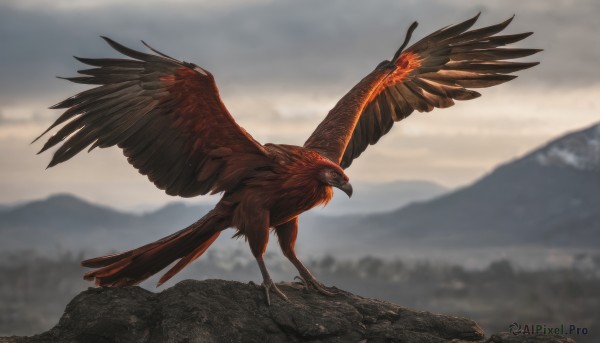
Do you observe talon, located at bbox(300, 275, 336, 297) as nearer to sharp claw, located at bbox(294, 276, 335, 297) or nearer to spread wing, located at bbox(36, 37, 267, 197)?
sharp claw, located at bbox(294, 276, 335, 297)

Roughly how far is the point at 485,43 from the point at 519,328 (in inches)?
204

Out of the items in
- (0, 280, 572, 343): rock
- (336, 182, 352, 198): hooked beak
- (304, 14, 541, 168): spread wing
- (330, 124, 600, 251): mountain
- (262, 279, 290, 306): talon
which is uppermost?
(330, 124, 600, 251): mountain

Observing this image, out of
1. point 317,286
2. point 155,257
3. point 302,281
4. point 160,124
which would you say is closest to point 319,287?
point 317,286

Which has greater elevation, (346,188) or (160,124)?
(160,124)

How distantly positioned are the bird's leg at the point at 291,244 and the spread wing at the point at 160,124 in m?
0.87

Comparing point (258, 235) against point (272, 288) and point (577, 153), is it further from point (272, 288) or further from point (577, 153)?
point (577, 153)

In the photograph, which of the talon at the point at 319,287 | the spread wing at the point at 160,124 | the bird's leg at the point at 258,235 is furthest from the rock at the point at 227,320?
the spread wing at the point at 160,124

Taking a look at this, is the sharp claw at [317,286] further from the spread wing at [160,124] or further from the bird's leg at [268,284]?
the spread wing at [160,124]

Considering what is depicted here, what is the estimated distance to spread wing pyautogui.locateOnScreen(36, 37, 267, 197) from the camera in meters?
8.72

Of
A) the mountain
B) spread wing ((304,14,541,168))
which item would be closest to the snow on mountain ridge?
the mountain

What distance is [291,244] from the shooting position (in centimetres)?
942

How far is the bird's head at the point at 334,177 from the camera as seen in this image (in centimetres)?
875

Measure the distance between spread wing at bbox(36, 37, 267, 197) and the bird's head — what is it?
71 centimetres

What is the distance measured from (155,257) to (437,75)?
592 cm
